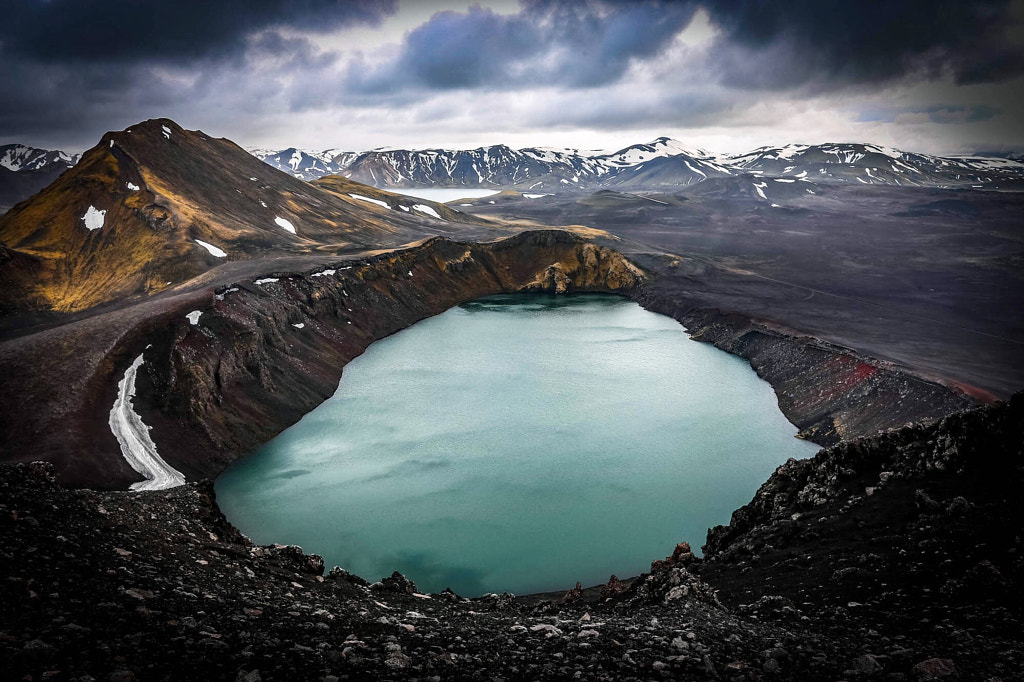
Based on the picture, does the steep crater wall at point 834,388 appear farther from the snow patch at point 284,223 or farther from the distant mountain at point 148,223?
the snow patch at point 284,223

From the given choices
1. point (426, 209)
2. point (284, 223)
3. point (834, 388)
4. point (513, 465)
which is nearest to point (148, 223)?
point (284, 223)

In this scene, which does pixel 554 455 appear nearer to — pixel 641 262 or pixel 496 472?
pixel 496 472

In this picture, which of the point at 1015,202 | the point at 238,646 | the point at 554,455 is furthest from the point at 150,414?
the point at 1015,202

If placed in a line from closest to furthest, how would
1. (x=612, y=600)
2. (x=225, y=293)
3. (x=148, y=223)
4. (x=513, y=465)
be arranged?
1. (x=612, y=600)
2. (x=513, y=465)
3. (x=225, y=293)
4. (x=148, y=223)

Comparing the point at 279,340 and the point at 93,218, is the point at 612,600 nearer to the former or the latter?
the point at 279,340

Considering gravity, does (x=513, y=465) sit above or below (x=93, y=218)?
below

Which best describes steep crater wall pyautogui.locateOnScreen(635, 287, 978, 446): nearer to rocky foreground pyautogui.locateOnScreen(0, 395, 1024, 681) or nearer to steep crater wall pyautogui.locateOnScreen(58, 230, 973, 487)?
steep crater wall pyautogui.locateOnScreen(58, 230, 973, 487)

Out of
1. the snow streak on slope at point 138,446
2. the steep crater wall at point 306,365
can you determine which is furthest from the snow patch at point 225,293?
the snow streak on slope at point 138,446
